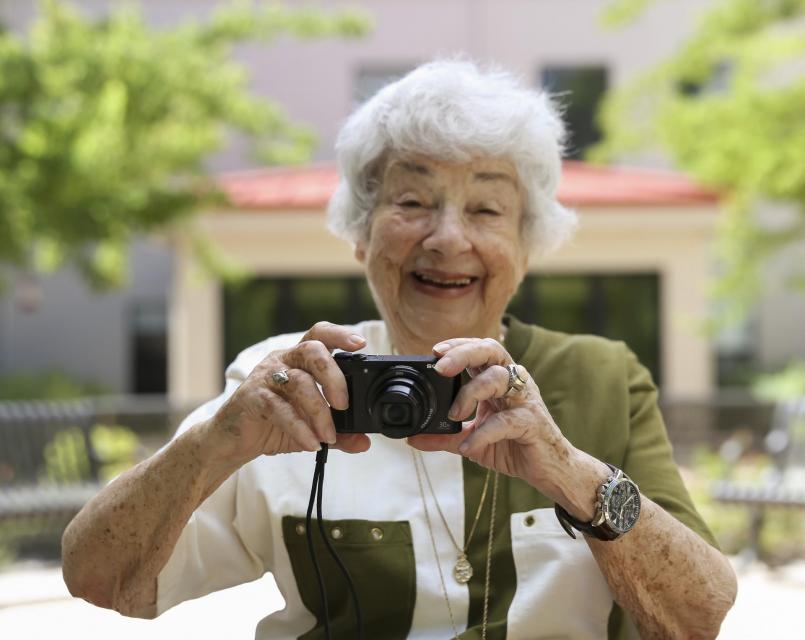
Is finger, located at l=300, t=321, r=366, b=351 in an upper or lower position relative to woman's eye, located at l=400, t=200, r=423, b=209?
lower

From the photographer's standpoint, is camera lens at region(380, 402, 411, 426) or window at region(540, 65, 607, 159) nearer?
camera lens at region(380, 402, 411, 426)

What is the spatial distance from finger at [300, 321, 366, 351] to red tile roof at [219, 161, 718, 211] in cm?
909

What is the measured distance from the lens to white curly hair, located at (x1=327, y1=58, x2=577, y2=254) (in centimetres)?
242

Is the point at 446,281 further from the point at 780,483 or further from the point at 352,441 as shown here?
the point at 780,483

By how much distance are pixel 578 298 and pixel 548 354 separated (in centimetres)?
1046

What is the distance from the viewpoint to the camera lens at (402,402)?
1.94 meters

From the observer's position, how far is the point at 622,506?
2.00 metres

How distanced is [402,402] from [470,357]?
0.47 feet

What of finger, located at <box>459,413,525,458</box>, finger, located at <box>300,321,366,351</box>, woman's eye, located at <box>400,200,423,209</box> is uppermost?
woman's eye, located at <box>400,200,423,209</box>

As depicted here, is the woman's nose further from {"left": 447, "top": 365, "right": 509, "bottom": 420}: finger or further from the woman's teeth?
{"left": 447, "top": 365, "right": 509, "bottom": 420}: finger

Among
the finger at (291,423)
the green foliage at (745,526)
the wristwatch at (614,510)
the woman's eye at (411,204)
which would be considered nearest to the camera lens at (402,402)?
the finger at (291,423)

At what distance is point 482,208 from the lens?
248cm

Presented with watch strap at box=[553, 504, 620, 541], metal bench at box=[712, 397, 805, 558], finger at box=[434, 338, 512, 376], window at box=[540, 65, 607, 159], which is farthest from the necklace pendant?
window at box=[540, 65, 607, 159]

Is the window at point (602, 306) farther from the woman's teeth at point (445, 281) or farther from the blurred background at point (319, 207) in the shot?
the woman's teeth at point (445, 281)
